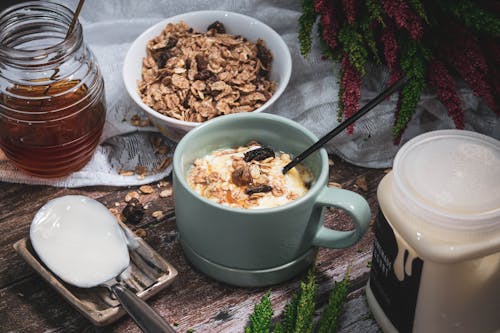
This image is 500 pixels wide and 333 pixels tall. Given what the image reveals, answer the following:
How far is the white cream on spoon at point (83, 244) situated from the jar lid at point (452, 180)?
35 centimetres

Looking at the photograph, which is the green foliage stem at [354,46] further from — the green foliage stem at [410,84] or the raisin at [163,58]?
the raisin at [163,58]

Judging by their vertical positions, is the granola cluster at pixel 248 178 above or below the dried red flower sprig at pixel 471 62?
below

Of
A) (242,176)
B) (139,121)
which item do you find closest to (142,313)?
(242,176)

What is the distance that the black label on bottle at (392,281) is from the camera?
88cm

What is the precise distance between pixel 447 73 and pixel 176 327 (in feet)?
1.69

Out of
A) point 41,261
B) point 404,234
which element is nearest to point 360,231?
point 404,234

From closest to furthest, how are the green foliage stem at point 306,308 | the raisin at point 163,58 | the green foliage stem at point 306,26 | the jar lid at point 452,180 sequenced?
the jar lid at point 452,180 → the green foliage stem at point 306,308 → the green foliage stem at point 306,26 → the raisin at point 163,58

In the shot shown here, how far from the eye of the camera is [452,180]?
84 centimetres

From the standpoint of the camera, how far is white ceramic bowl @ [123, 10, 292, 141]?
117cm

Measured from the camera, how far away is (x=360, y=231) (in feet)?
3.16

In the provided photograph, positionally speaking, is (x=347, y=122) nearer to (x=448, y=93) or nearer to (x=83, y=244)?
(x=448, y=93)

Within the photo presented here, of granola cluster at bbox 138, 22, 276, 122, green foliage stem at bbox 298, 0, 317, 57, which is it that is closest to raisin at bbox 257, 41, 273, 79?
granola cluster at bbox 138, 22, 276, 122

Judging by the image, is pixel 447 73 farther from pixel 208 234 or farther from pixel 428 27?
pixel 208 234

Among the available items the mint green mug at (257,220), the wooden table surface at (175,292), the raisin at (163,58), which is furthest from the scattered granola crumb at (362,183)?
the raisin at (163,58)
